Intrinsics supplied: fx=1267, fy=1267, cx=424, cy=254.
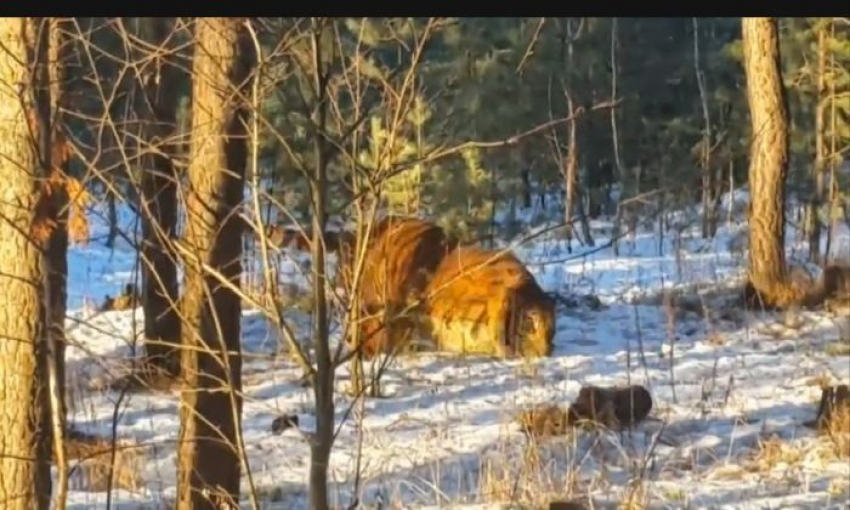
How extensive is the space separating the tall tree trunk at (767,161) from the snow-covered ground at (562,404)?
65 cm

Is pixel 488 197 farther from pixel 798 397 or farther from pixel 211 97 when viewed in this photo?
pixel 211 97

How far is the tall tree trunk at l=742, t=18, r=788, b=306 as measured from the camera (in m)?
11.0

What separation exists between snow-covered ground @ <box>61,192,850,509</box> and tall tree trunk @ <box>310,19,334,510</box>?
83 cm

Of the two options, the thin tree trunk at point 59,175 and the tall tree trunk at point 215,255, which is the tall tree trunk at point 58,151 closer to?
the thin tree trunk at point 59,175

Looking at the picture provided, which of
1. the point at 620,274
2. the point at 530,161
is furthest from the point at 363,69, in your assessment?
the point at 530,161

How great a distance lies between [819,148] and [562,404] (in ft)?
26.8

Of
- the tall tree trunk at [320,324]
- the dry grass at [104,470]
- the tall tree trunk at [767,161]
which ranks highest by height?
the tall tree trunk at [767,161]

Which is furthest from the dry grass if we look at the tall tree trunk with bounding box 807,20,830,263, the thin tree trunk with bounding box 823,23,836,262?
the thin tree trunk with bounding box 823,23,836,262

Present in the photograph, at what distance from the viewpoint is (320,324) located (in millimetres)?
3443

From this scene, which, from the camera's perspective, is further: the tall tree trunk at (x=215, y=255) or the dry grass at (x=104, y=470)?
the dry grass at (x=104, y=470)

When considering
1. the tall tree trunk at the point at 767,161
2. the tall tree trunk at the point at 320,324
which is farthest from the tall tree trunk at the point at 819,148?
the tall tree trunk at the point at 320,324

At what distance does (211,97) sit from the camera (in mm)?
5613

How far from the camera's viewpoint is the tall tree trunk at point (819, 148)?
13953mm
